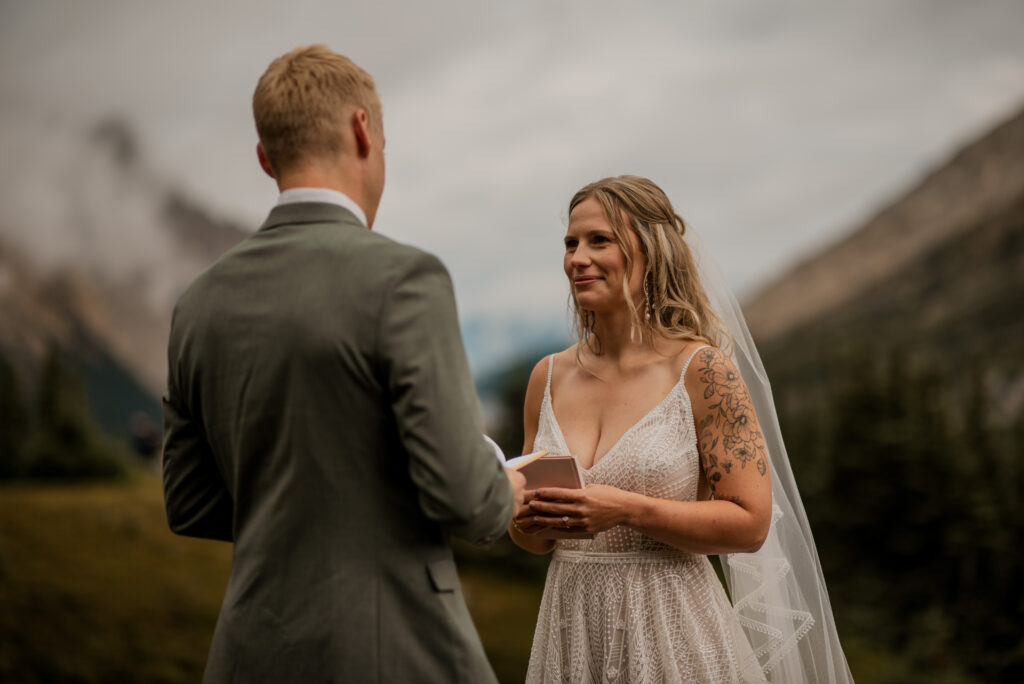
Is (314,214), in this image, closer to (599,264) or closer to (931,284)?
(599,264)

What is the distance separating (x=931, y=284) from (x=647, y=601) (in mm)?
99380

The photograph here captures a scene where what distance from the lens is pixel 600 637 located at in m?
2.86

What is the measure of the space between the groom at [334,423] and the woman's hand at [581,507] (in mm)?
616

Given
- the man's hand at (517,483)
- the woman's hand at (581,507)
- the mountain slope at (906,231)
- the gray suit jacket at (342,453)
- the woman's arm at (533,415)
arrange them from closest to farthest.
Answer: the gray suit jacket at (342,453), the man's hand at (517,483), the woman's hand at (581,507), the woman's arm at (533,415), the mountain slope at (906,231)

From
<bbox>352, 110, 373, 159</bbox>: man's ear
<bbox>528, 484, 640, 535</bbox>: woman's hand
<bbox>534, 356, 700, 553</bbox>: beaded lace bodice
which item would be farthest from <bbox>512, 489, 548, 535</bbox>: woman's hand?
<bbox>352, 110, 373, 159</bbox>: man's ear

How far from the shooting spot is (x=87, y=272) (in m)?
12.5

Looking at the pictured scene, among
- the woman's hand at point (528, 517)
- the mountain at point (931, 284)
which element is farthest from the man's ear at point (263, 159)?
the mountain at point (931, 284)

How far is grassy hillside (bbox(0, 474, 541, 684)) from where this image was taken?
449 inches

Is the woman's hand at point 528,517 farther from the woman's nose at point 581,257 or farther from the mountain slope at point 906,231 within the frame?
the mountain slope at point 906,231

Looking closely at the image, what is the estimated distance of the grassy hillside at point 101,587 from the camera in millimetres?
11398

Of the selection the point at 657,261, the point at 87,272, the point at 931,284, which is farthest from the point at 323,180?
the point at 931,284

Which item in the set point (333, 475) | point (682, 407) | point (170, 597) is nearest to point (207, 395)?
point (333, 475)

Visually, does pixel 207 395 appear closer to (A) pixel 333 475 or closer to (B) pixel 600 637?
(A) pixel 333 475

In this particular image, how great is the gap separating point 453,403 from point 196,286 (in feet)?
2.22
